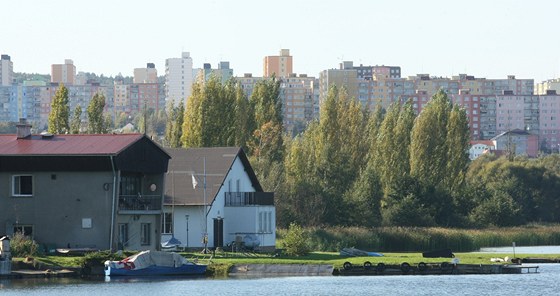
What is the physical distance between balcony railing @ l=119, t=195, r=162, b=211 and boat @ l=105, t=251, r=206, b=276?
6471 mm

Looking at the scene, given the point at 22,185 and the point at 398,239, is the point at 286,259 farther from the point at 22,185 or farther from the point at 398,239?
the point at 398,239

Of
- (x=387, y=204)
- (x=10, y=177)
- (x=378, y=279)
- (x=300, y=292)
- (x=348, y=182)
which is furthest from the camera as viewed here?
(x=348, y=182)

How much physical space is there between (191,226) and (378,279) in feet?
57.4

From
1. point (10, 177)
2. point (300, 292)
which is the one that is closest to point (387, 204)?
point (10, 177)

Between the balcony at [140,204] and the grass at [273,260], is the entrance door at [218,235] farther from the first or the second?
the balcony at [140,204]

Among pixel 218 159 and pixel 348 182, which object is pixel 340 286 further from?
pixel 348 182

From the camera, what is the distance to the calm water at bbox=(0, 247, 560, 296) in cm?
5631

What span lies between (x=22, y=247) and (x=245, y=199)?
18.9 m

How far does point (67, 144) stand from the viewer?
71250mm

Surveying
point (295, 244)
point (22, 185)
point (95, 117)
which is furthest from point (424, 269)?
point (95, 117)

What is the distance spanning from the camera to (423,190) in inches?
4205

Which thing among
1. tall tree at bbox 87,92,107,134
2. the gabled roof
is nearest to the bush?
the gabled roof

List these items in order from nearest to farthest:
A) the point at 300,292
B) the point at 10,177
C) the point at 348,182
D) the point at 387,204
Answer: the point at 300,292 → the point at 10,177 → the point at 387,204 → the point at 348,182

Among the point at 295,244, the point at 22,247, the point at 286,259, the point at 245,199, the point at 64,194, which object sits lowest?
the point at 286,259
